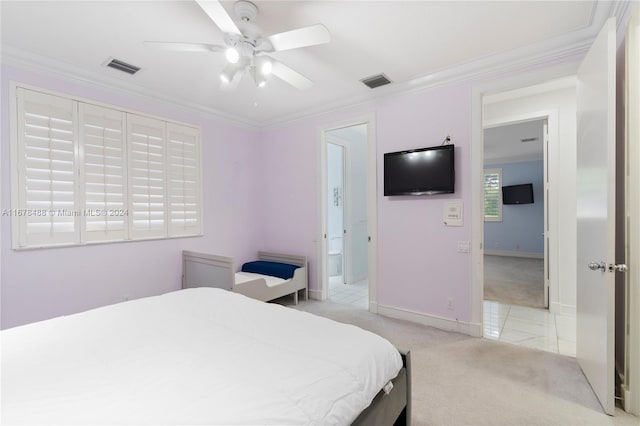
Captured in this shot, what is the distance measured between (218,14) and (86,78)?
6.67 feet

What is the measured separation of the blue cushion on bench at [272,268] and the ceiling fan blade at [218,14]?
2.68 metres

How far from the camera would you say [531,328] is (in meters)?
2.98

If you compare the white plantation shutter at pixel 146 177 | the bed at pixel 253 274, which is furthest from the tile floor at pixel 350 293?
the white plantation shutter at pixel 146 177

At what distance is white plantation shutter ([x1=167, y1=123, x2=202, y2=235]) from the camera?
340cm

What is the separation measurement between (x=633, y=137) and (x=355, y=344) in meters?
2.02

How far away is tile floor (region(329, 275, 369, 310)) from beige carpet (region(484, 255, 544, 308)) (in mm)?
1745

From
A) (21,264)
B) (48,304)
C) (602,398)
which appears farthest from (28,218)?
(602,398)

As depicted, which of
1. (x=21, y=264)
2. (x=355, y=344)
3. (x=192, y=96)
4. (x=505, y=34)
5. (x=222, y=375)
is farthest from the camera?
(x=192, y=96)

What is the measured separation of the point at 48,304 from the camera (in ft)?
8.39

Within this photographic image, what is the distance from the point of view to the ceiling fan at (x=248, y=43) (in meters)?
1.68

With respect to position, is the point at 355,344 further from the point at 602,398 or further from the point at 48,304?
the point at 48,304

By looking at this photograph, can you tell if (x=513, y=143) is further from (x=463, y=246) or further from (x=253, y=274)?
(x=253, y=274)

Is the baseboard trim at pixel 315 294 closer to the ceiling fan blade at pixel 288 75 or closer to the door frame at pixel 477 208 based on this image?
the door frame at pixel 477 208

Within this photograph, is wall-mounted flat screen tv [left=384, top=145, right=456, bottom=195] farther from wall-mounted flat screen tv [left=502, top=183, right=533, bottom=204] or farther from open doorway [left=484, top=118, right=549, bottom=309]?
wall-mounted flat screen tv [left=502, top=183, right=533, bottom=204]
